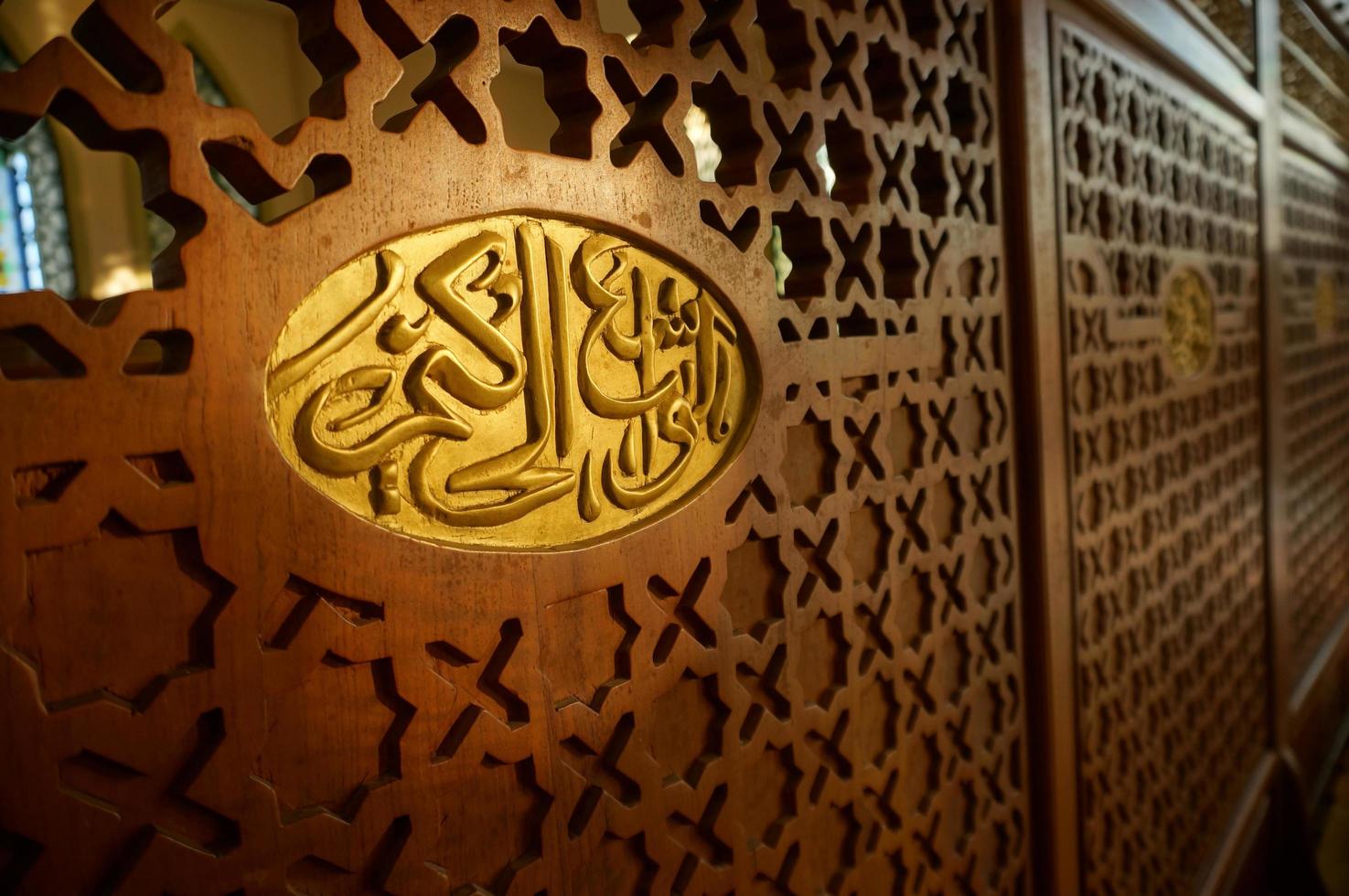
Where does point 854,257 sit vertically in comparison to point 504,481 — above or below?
above

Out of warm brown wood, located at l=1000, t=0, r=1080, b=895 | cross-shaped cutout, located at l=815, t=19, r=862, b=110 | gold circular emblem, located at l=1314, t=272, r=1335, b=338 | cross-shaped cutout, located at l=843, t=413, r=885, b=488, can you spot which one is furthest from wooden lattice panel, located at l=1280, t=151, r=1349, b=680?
cross-shaped cutout, located at l=815, t=19, r=862, b=110

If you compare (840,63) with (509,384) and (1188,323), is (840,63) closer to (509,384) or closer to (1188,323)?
(509,384)

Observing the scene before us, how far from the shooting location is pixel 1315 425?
305 cm

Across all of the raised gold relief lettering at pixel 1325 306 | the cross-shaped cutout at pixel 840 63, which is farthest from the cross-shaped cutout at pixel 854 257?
the raised gold relief lettering at pixel 1325 306

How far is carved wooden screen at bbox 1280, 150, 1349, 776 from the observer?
9.29 ft

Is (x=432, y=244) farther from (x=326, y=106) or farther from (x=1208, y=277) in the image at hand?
(x=1208, y=277)

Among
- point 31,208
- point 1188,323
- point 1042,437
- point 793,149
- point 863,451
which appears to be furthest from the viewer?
point 31,208

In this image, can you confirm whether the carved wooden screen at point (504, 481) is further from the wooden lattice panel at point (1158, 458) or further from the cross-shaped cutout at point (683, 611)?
the wooden lattice panel at point (1158, 458)

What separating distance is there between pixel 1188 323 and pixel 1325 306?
1.78 meters

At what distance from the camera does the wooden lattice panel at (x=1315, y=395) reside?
2.83m

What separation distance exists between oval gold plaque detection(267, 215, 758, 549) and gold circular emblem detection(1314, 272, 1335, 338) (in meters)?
3.16

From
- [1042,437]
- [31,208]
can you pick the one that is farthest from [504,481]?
[31,208]

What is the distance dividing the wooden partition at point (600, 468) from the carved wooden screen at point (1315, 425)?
1459 mm

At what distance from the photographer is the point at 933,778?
49.5 inches
